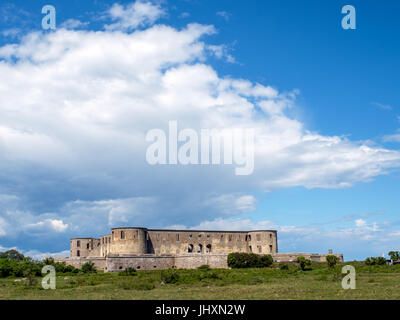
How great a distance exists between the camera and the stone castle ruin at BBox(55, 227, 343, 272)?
65.2m

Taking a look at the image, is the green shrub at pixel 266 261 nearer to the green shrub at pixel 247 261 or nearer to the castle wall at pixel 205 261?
the green shrub at pixel 247 261

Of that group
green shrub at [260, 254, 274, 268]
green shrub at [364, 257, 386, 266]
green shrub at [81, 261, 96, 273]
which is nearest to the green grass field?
green shrub at [364, 257, 386, 266]

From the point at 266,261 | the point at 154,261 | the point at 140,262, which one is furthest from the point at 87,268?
the point at 266,261

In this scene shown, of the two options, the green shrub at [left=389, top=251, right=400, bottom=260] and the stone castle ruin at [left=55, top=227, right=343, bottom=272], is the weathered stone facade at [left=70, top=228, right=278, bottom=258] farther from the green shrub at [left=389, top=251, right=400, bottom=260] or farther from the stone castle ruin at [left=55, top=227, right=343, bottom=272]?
the green shrub at [left=389, top=251, right=400, bottom=260]

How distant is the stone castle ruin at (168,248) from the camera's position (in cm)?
6519

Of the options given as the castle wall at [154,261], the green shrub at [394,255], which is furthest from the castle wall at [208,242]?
the green shrub at [394,255]

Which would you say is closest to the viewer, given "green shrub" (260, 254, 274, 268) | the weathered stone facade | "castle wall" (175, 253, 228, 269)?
"green shrub" (260, 254, 274, 268)

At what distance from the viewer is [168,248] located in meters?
78.5
